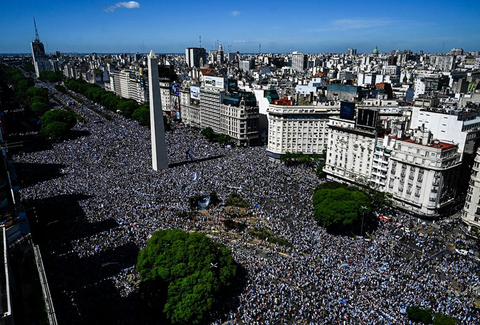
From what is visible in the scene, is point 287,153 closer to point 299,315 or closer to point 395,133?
point 395,133

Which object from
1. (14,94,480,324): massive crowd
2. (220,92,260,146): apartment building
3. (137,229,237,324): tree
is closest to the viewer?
(137,229,237,324): tree

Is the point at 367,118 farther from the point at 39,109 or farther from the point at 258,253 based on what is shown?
the point at 39,109

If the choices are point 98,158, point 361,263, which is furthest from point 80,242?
point 98,158

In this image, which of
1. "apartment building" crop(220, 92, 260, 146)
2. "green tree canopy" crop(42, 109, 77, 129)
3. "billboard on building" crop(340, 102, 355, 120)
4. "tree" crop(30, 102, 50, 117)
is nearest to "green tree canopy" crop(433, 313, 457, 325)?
"billboard on building" crop(340, 102, 355, 120)

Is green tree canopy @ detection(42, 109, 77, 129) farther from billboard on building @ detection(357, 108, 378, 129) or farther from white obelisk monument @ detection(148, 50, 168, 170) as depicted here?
billboard on building @ detection(357, 108, 378, 129)

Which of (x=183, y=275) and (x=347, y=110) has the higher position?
(x=347, y=110)

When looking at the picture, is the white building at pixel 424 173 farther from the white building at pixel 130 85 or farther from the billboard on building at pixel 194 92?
the white building at pixel 130 85

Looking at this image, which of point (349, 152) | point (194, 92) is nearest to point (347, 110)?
point (349, 152)
